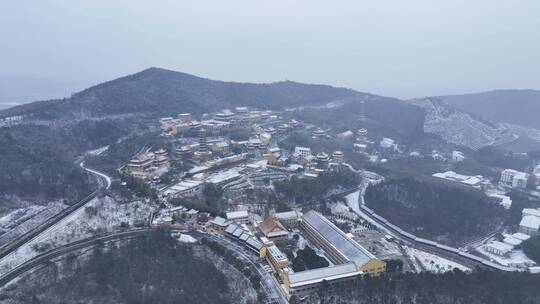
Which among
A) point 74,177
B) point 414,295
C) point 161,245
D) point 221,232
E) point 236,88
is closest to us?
point 414,295

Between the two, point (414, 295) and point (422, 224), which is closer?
point (414, 295)

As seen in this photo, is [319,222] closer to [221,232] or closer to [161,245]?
[221,232]

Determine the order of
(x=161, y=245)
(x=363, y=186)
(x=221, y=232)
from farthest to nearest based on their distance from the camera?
(x=363, y=186) → (x=221, y=232) → (x=161, y=245)

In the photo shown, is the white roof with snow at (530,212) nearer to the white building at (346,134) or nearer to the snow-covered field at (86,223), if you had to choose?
the white building at (346,134)

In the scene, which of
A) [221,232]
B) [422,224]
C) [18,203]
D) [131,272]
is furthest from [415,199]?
[18,203]

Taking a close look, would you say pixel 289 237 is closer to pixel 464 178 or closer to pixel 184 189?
pixel 184 189

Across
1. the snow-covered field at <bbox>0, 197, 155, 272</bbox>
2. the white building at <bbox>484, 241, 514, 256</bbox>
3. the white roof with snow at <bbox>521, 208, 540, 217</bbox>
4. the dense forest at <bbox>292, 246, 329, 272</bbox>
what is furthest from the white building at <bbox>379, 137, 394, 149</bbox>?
the snow-covered field at <bbox>0, 197, 155, 272</bbox>

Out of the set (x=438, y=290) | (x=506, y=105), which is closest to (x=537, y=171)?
(x=438, y=290)

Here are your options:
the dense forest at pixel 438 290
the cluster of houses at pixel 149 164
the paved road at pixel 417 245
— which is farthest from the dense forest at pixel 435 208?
the cluster of houses at pixel 149 164
